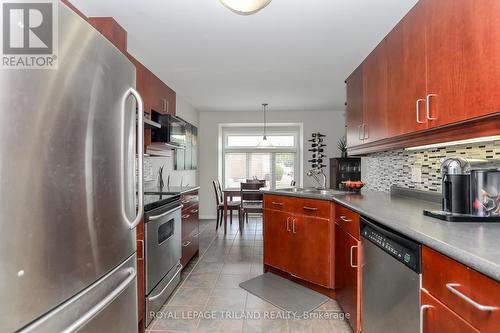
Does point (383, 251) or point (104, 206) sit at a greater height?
point (104, 206)

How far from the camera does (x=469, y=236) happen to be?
1.03 meters

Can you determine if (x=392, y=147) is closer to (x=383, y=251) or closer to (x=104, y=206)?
(x=383, y=251)

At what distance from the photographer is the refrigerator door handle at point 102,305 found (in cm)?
92

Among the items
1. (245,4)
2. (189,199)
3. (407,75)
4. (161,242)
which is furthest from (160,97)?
(407,75)

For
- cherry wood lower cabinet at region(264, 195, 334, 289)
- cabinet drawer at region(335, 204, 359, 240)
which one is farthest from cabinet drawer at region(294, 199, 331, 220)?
cabinet drawer at region(335, 204, 359, 240)

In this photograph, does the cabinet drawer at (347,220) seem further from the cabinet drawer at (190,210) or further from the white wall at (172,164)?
the white wall at (172,164)

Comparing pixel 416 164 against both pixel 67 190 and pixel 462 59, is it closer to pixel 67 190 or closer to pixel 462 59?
pixel 462 59

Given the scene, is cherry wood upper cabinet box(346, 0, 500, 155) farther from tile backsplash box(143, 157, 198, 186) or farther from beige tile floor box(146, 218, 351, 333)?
tile backsplash box(143, 157, 198, 186)

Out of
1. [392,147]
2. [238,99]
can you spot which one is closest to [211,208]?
[238,99]

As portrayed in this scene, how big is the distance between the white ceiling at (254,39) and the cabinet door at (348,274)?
168 cm

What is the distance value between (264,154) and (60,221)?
5.68 meters

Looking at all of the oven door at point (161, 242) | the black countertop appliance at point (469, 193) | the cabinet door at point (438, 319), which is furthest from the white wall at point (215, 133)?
the cabinet door at point (438, 319)

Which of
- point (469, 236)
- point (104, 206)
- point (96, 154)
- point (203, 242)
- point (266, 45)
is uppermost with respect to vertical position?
point (266, 45)

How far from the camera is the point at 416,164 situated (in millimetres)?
2236
